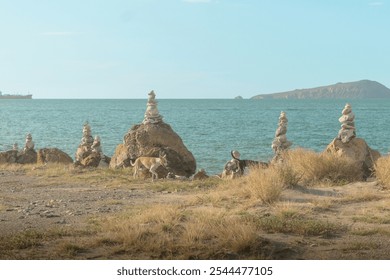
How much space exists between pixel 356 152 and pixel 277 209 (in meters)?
7.25

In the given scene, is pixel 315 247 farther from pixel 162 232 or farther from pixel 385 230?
pixel 162 232

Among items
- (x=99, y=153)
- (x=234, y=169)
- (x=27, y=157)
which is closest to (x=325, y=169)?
(x=234, y=169)

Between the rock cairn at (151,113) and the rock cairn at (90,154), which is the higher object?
the rock cairn at (151,113)

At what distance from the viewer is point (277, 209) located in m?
11.9

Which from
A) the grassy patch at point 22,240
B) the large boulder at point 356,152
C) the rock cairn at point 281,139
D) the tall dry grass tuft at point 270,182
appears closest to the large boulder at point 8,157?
the rock cairn at point 281,139

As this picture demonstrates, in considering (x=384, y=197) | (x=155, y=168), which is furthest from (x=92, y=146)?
(x=384, y=197)

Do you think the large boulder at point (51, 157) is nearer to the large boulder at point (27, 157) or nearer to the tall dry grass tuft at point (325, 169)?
the large boulder at point (27, 157)

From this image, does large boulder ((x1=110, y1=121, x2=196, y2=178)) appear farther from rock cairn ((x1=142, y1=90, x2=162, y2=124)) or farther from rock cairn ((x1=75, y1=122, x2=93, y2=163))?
rock cairn ((x1=75, y1=122, x2=93, y2=163))

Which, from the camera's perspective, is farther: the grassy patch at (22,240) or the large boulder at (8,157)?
the large boulder at (8,157)

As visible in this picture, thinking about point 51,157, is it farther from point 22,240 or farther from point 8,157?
point 22,240

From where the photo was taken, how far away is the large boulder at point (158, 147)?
20.1m

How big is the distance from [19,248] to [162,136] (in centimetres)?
1199

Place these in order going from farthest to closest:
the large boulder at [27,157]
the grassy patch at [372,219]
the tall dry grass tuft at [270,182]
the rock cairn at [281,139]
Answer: the large boulder at [27,157] < the rock cairn at [281,139] < the tall dry grass tuft at [270,182] < the grassy patch at [372,219]

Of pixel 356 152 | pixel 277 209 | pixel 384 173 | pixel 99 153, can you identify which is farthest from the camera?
pixel 99 153
